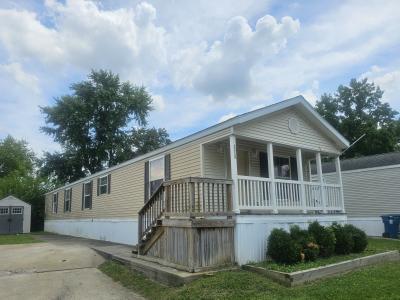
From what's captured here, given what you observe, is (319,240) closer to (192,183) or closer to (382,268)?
(382,268)

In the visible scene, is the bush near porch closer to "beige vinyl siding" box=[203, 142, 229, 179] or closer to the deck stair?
the deck stair

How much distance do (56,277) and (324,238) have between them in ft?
22.1

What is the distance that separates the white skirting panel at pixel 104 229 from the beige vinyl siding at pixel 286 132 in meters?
6.61

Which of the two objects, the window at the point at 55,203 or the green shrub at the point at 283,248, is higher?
the window at the point at 55,203

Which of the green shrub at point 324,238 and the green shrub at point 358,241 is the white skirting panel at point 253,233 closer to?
the green shrub at point 324,238

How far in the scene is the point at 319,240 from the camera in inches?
368

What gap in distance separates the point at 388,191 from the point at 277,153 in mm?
6693

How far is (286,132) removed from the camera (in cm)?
1141

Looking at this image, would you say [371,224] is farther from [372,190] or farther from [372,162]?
[372,162]

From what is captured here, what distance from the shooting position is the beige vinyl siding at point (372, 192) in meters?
16.3

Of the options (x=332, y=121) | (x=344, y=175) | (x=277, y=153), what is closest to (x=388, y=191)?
(x=344, y=175)

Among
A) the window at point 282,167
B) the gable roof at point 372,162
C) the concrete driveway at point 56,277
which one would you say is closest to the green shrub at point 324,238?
the window at point 282,167

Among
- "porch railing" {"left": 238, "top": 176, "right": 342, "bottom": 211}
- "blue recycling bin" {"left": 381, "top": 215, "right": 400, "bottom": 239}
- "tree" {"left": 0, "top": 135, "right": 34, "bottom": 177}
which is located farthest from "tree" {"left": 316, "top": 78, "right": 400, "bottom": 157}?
"tree" {"left": 0, "top": 135, "right": 34, "bottom": 177}

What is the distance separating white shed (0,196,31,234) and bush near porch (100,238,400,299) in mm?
21092
